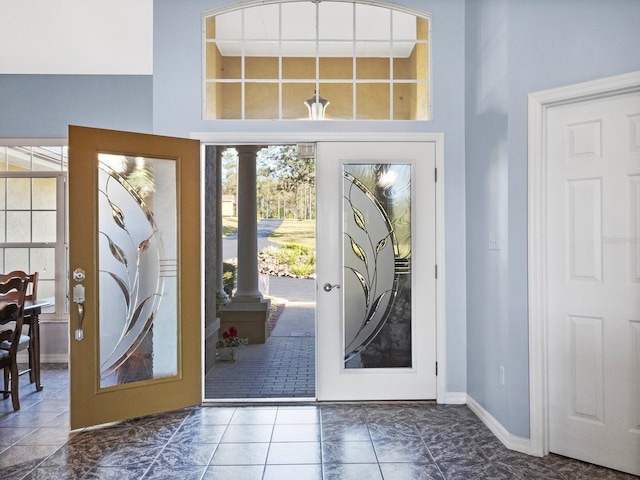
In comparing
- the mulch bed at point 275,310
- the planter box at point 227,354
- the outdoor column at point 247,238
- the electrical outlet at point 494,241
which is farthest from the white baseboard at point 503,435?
the mulch bed at point 275,310

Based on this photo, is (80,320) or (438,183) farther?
(438,183)

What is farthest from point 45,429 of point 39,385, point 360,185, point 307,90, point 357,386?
point 307,90

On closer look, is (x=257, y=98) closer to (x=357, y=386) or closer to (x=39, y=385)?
(x=357, y=386)

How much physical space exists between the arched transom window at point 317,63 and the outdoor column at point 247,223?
3146 mm

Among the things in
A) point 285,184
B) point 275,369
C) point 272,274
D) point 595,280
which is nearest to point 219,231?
point 275,369

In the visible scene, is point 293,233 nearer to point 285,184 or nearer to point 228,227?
point 285,184

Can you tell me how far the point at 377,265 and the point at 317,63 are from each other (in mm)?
1692

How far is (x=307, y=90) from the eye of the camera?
3773 mm

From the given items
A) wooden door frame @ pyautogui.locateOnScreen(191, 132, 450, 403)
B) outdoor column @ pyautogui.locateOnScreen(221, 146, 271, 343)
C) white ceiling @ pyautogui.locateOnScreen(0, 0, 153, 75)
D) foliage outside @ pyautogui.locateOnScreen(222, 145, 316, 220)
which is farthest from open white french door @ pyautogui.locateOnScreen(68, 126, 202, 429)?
foliage outside @ pyautogui.locateOnScreen(222, 145, 316, 220)

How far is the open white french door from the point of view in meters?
3.20

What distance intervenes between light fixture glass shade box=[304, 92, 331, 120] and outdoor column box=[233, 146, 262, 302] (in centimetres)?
325

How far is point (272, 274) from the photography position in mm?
9945

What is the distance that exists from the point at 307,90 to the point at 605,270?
2.47 m

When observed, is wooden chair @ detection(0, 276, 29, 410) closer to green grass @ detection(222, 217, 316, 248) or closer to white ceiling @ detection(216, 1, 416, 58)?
white ceiling @ detection(216, 1, 416, 58)
